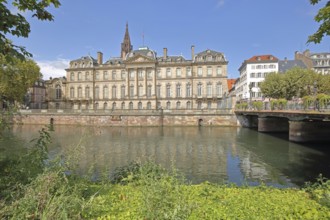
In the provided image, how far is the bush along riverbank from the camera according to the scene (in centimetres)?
382

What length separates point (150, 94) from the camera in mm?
59250

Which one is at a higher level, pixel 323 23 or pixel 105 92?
pixel 105 92

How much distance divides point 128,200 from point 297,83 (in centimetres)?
4275

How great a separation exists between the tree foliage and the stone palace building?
13.1 m

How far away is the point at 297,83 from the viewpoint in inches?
1580

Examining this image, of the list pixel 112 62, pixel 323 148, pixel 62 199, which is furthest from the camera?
pixel 112 62

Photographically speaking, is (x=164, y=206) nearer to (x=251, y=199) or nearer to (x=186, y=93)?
(x=251, y=199)

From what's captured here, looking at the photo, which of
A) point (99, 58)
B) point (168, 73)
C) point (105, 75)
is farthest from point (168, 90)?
point (99, 58)

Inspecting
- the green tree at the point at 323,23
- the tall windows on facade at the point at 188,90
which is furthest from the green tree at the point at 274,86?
the green tree at the point at 323,23

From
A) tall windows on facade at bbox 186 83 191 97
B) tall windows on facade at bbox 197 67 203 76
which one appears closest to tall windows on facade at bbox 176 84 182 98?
tall windows on facade at bbox 186 83 191 97

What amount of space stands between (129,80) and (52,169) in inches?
2179

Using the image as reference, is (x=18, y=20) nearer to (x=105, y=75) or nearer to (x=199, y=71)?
(x=199, y=71)

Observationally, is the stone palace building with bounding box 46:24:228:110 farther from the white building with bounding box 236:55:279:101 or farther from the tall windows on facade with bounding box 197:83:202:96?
the white building with bounding box 236:55:279:101

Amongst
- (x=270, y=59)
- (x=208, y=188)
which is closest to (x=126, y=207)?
(x=208, y=188)
